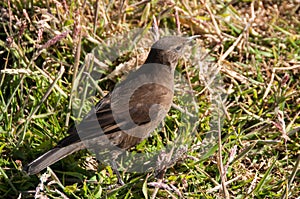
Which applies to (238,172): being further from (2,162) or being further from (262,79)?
(2,162)

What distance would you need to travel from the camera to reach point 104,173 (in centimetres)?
506

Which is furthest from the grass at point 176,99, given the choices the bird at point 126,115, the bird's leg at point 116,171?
the bird at point 126,115

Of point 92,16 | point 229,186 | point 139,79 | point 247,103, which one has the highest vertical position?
point 92,16

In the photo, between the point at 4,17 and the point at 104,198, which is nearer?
the point at 104,198

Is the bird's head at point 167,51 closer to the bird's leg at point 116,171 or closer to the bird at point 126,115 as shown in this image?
the bird at point 126,115

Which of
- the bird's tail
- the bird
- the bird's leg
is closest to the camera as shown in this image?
the bird's tail

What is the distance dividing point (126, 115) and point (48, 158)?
27.7 inches

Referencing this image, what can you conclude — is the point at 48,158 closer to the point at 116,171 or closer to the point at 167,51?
the point at 116,171

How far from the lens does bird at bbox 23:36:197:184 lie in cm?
474

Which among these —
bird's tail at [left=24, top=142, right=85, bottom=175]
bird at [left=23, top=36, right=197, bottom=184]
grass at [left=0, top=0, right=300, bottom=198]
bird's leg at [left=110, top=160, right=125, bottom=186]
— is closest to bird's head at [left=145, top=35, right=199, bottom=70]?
bird at [left=23, top=36, right=197, bottom=184]

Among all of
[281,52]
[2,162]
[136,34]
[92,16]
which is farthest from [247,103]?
[2,162]

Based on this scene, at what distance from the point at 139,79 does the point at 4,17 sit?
4.81 ft

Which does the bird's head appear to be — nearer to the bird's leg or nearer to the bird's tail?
the bird's leg

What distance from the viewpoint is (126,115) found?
195 inches
